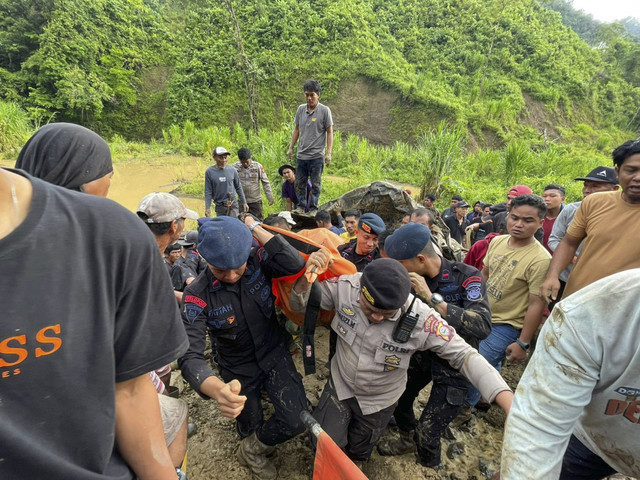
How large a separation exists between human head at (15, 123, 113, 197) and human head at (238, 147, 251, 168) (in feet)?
15.9

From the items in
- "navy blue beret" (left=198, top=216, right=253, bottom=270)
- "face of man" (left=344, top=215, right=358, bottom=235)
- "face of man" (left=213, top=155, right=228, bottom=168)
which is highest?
"navy blue beret" (left=198, top=216, right=253, bottom=270)

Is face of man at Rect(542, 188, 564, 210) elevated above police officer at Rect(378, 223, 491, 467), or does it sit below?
above

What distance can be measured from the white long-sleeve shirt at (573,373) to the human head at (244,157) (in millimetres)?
5907

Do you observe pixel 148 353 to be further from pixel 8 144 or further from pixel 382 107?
pixel 382 107

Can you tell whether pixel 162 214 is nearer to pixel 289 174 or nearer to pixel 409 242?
pixel 409 242

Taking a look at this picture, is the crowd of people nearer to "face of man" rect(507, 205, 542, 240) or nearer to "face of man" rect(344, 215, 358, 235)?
"face of man" rect(507, 205, 542, 240)

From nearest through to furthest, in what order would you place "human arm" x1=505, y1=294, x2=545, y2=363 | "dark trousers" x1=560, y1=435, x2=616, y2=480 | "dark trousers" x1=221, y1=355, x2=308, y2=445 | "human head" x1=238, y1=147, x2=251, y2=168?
"dark trousers" x1=560, y1=435, x2=616, y2=480 → "dark trousers" x1=221, y1=355, x2=308, y2=445 → "human arm" x1=505, y1=294, x2=545, y2=363 → "human head" x1=238, y1=147, x2=251, y2=168

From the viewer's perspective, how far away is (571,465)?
1599mm

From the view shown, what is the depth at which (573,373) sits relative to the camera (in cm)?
103

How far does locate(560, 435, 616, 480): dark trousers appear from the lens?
151cm

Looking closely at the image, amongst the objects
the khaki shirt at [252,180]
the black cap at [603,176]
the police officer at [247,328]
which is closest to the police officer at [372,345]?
the police officer at [247,328]

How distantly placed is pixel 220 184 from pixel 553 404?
5.48m

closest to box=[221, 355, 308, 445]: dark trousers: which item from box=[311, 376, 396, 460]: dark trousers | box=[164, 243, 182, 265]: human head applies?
box=[311, 376, 396, 460]: dark trousers

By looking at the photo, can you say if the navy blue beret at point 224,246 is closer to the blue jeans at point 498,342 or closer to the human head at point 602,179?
the blue jeans at point 498,342
